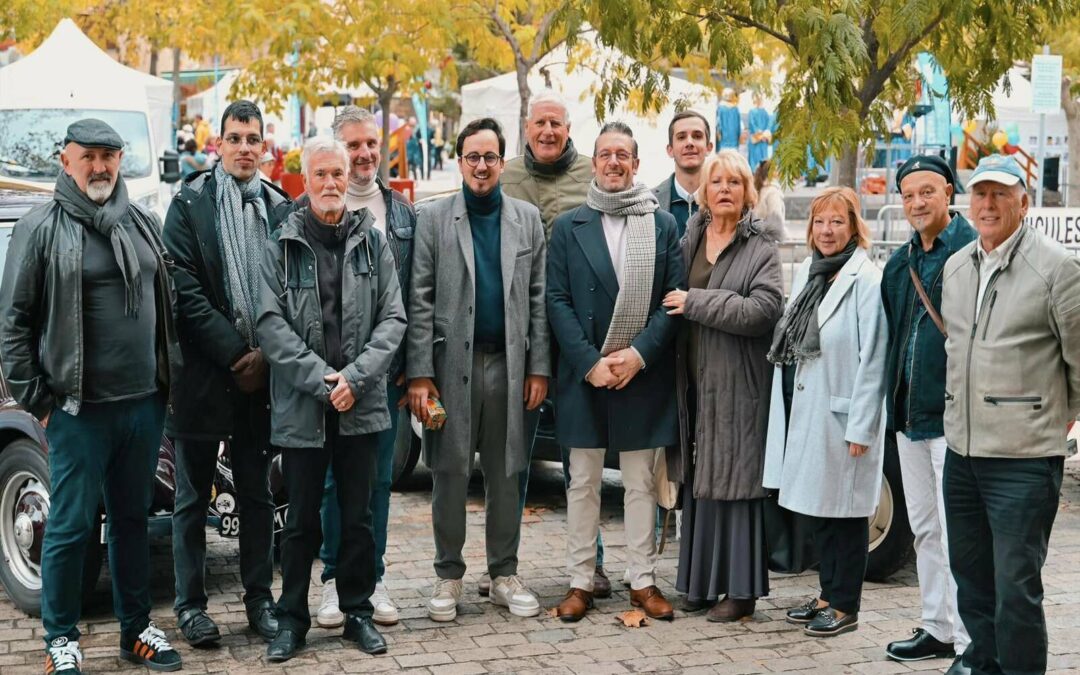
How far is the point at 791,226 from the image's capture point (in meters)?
25.4

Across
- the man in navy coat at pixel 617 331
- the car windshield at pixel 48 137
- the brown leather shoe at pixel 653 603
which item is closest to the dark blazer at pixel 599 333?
the man in navy coat at pixel 617 331

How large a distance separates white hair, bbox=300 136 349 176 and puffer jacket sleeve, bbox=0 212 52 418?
1114 millimetres

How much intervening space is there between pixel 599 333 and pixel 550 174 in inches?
36.5

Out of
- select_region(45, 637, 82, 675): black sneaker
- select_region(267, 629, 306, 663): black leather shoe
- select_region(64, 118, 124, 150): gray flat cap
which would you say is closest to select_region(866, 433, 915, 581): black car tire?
select_region(267, 629, 306, 663): black leather shoe

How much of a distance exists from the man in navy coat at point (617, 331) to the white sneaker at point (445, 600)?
19.4 inches

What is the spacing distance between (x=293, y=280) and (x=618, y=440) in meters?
1.70

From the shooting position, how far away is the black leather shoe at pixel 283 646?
5.91 meters

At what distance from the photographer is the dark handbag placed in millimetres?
6504

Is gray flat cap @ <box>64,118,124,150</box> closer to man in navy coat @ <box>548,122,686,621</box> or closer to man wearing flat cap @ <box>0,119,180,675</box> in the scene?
man wearing flat cap @ <box>0,119,180,675</box>

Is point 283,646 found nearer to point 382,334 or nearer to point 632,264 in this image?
point 382,334

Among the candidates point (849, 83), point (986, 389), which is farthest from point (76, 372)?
point (849, 83)

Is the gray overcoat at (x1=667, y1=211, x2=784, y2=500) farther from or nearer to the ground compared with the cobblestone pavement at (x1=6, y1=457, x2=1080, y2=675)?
farther from the ground

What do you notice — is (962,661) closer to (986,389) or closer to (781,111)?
(986,389)

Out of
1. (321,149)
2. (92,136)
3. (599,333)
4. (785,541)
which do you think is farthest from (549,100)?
(785,541)
